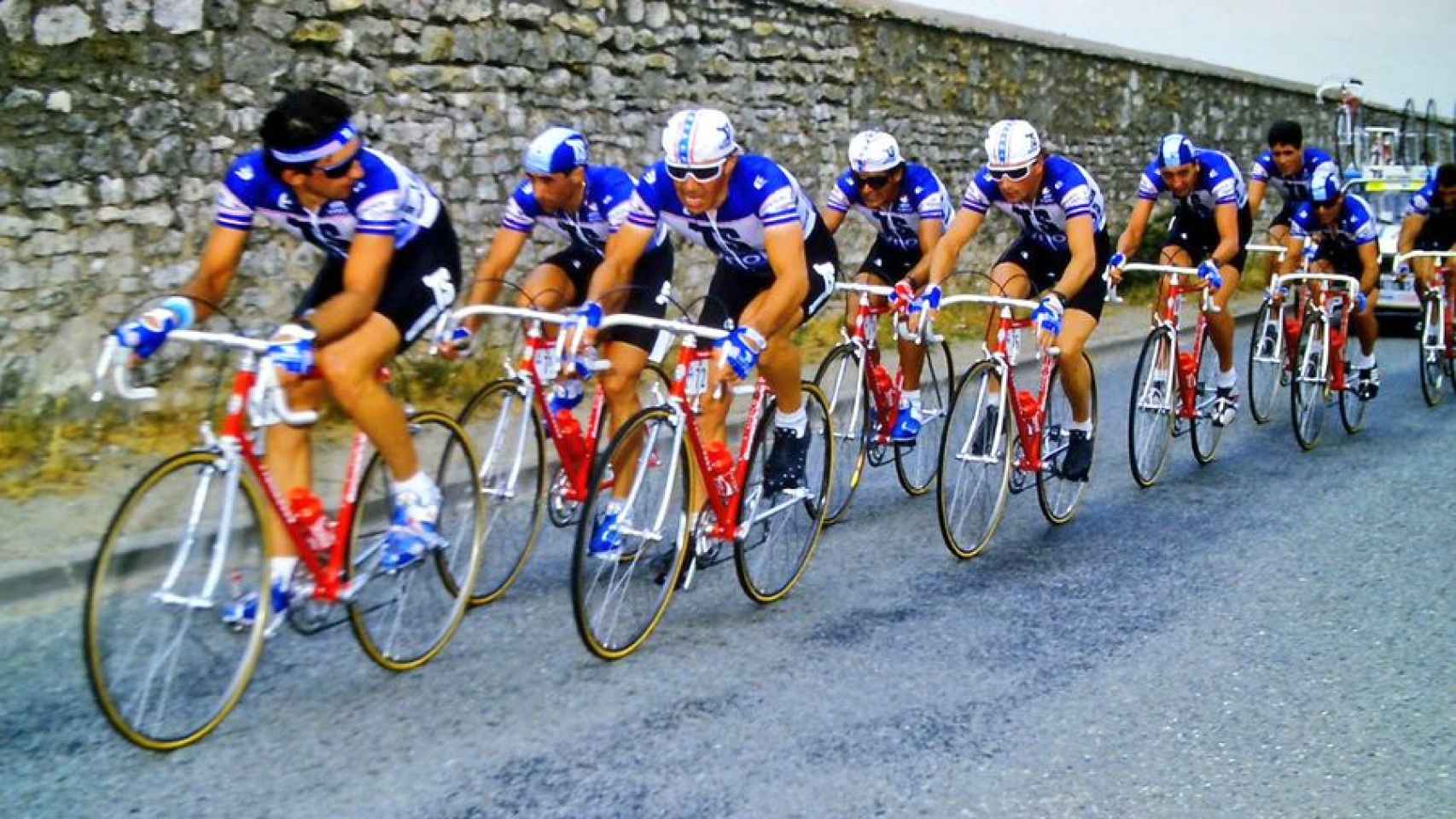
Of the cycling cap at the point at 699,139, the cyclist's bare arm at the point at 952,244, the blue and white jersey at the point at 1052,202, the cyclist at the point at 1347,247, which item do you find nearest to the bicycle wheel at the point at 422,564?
the cycling cap at the point at 699,139

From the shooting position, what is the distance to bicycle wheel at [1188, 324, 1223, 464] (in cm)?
919

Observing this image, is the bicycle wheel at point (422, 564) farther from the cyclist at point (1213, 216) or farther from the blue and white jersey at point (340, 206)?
the cyclist at point (1213, 216)

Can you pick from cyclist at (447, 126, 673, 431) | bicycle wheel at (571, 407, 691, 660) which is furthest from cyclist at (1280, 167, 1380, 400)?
bicycle wheel at (571, 407, 691, 660)

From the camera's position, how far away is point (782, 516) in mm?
6340

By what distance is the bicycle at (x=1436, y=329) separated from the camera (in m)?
11.7

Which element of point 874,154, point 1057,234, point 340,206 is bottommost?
point 1057,234

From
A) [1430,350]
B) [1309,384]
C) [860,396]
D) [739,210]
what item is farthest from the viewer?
[1430,350]

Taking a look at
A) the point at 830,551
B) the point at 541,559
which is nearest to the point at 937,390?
the point at 830,551

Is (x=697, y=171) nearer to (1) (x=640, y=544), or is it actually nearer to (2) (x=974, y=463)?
(1) (x=640, y=544)

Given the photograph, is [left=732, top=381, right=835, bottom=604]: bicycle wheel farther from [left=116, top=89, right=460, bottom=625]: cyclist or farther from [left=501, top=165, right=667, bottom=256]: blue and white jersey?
[left=116, top=89, right=460, bottom=625]: cyclist

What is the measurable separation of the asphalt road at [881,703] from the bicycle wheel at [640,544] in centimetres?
15

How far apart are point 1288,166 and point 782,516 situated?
22.8 feet

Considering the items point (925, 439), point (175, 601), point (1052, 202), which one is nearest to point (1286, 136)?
point (1052, 202)

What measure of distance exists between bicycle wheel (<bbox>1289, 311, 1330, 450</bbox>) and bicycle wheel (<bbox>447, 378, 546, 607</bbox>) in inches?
223
